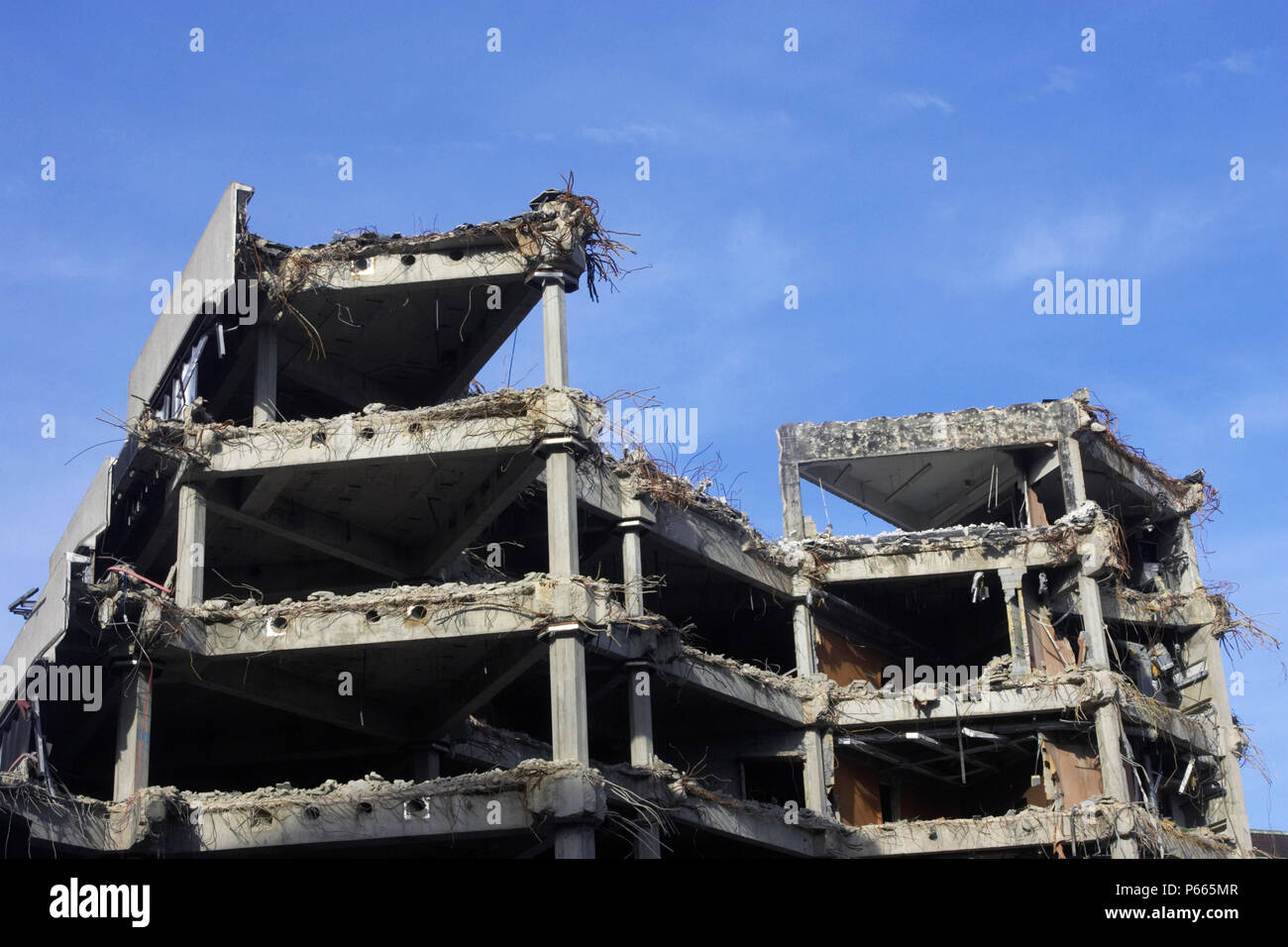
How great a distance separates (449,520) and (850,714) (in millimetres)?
10068

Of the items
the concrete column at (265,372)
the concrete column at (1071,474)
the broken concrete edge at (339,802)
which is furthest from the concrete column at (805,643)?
the concrete column at (265,372)

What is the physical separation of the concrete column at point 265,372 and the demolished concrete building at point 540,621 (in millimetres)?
169

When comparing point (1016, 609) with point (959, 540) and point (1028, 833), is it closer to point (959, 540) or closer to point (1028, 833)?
point (959, 540)

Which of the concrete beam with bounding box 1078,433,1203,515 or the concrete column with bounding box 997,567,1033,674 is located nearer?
the concrete column with bounding box 997,567,1033,674

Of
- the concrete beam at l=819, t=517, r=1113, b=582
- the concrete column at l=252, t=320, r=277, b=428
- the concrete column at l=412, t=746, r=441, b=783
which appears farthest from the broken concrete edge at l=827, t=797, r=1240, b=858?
the concrete column at l=252, t=320, r=277, b=428

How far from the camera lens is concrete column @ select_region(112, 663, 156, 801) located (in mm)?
27609

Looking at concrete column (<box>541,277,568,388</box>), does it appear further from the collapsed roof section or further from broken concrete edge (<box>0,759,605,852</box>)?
the collapsed roof section

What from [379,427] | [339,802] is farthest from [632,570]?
[339,802]

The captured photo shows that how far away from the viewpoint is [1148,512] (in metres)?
43.7

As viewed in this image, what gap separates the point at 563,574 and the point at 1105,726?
43.9 ft

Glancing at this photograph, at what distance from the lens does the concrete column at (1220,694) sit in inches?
1577

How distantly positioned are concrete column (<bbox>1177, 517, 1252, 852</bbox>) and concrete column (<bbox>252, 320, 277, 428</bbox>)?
871 inches
